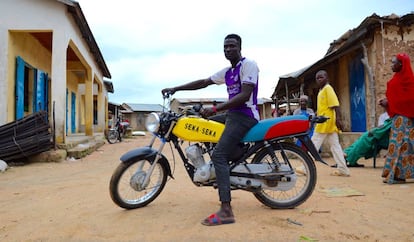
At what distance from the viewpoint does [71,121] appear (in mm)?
16391

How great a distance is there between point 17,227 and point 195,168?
162 cm

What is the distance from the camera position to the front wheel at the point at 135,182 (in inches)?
121

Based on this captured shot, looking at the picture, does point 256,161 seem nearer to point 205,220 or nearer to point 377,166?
point 205,220

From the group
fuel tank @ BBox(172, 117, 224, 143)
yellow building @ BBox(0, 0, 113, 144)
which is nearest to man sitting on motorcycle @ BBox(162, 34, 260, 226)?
fuel tank @ BBox(172, 117, 224, 143)

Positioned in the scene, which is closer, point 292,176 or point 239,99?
point 239,99

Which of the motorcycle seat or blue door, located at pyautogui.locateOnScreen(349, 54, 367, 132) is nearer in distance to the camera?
the motorcycle seat

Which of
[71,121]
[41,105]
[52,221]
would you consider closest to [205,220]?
[52,221]

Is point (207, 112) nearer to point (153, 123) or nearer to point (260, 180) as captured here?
point (153, 123)

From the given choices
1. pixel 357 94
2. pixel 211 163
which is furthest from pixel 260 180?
pixel 357 94

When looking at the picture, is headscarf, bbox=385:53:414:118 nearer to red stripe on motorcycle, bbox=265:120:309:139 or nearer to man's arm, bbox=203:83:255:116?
red stripe on motorcycle, bbox=265:120:309:139

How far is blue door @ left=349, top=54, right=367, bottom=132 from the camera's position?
8932mm

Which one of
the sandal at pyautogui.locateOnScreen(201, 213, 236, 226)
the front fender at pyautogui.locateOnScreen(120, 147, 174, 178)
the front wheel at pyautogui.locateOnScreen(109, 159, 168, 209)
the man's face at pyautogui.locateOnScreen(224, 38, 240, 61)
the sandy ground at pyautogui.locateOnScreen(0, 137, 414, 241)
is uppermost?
the man's face at pyautogui.locateOnScreen(224, 38, 240, 61)

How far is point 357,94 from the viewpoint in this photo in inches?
366

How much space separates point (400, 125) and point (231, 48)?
3.04 m
